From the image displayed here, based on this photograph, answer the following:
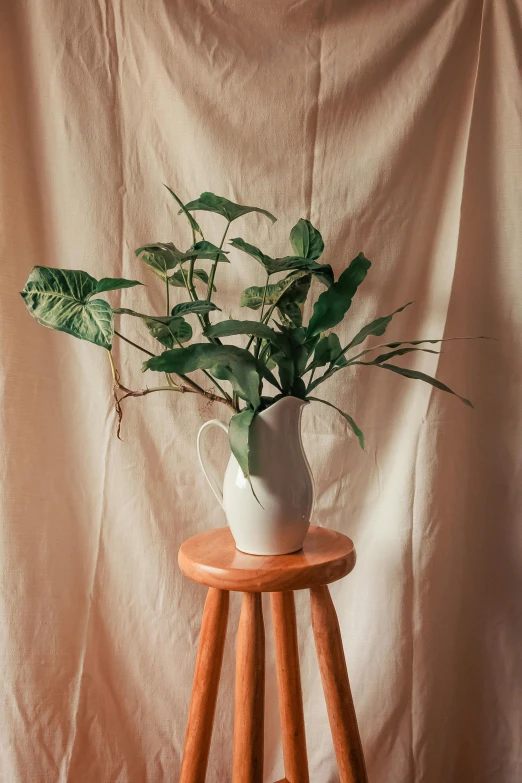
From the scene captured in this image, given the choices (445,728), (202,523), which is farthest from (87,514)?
(445,728)

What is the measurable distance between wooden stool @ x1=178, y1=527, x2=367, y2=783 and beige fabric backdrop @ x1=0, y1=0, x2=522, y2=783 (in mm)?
267

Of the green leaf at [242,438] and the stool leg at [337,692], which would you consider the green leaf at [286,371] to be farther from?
the stool leg at [337,692]

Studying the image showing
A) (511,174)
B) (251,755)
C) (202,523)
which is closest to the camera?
(251,755)

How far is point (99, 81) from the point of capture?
1248 millimetres

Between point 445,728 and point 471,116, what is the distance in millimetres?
1233

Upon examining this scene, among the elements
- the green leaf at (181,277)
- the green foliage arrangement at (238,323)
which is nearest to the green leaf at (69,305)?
the green foliage arrangement at (238,323)

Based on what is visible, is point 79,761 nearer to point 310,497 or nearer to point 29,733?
point 29,733

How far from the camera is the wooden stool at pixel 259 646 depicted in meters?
0.95

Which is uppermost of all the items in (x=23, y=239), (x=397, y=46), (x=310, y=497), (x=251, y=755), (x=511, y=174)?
(x=397, y=46)

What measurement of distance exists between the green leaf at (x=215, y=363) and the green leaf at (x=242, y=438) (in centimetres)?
3

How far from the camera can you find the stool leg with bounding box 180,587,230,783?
40.7 inches

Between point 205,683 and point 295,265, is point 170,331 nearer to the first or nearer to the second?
point 295,265

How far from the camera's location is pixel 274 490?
0.99 m

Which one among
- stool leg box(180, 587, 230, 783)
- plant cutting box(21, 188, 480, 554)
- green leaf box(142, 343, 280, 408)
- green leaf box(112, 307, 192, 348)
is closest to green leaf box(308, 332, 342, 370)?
plant cutting box(21, 188, 480, 554)
